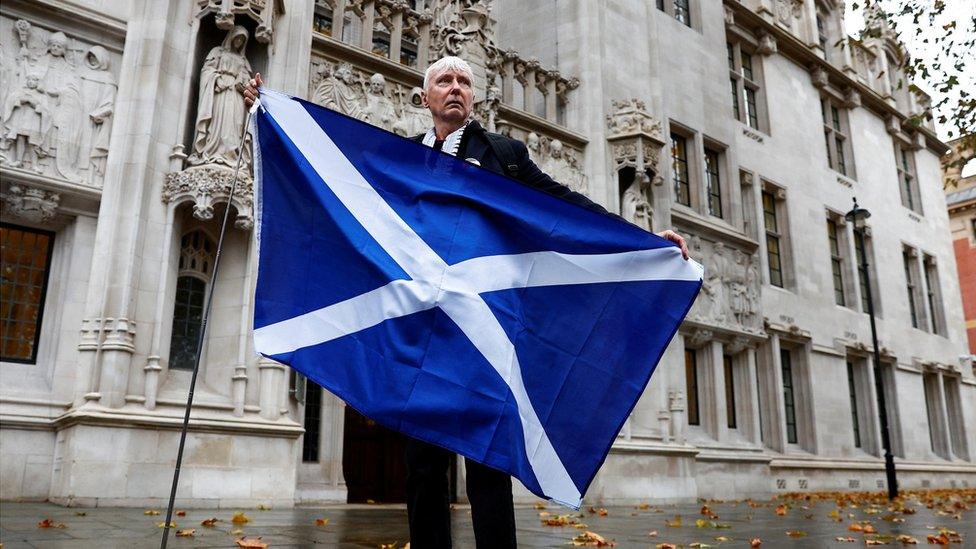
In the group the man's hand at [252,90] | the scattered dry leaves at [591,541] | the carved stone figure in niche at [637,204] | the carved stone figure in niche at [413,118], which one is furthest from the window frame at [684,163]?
the man's hand at [252,90]

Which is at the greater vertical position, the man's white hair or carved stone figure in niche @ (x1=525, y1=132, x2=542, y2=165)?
carved stone figure in niche @ (x1=525, y1=132, x2=542, y2=165)

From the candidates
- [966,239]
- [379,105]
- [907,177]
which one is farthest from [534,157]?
[966,239]

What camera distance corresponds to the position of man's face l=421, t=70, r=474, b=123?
3656 mm

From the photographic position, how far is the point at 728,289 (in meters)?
20.5

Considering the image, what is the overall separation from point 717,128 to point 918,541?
16.4 metres

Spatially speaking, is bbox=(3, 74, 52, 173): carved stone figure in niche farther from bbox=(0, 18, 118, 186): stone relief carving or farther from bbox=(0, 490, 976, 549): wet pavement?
bbox=(0, 490, 976, 549): wet pavement

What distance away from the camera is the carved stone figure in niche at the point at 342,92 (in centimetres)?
1268

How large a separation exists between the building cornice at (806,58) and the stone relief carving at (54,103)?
1947 centimetres

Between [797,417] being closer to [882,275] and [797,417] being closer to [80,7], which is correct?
[882,275]

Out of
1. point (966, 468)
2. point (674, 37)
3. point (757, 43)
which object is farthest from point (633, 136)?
point (966, 468)

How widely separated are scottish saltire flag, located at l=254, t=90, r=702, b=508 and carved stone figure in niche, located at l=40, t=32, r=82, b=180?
7708 millimetres

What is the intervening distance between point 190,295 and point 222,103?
288 cm

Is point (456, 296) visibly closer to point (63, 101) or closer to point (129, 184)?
point (129, 184)

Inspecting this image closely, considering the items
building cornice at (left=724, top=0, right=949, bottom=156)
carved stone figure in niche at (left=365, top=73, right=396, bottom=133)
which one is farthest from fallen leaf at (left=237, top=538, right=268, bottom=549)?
building cornice at (left=724, top=0, right=949, bottom=156)
